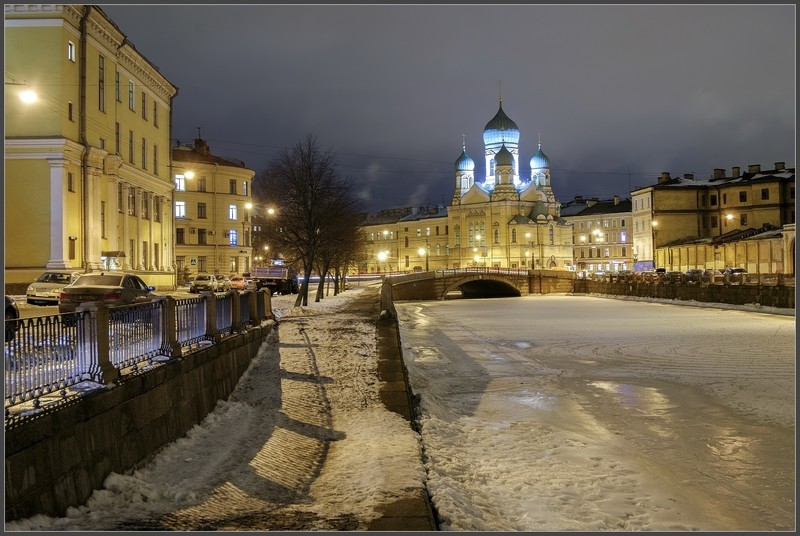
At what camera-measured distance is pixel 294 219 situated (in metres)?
38.9

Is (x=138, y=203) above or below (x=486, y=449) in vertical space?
above

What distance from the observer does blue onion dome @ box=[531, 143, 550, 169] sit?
136 m

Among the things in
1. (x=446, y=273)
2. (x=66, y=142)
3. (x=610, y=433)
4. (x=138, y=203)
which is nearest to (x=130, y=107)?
(x=138, y=203)

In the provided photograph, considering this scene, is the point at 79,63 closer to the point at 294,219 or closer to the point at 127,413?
the point at 294,219

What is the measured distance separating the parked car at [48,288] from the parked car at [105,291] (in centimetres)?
425

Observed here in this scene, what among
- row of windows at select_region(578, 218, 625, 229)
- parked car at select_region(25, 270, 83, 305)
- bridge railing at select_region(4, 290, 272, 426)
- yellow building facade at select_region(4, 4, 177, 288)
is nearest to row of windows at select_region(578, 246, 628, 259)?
row of windows at select_region(578, 218, 625, 229)

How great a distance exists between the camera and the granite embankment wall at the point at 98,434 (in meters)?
6.99

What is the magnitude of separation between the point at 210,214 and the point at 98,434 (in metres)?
69.7

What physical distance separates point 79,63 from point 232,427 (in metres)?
33.1

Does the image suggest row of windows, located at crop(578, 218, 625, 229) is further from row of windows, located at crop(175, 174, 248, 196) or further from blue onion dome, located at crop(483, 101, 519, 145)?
row of windows, located at crop(175, 174, 248, 196)

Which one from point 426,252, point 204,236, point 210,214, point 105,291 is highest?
point 210,214

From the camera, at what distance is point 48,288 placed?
94.0 feet

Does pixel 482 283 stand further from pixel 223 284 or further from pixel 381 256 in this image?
pixel 223 284

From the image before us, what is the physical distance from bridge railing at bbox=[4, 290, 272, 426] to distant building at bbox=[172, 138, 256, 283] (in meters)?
62.7
